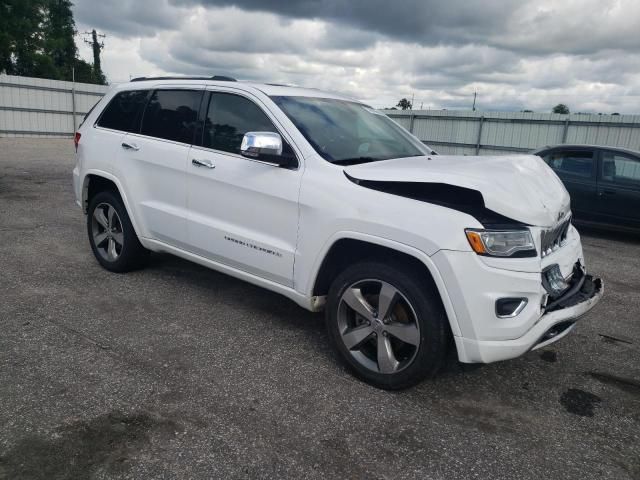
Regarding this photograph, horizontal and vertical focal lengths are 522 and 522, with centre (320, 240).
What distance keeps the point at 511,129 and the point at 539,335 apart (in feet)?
51.6

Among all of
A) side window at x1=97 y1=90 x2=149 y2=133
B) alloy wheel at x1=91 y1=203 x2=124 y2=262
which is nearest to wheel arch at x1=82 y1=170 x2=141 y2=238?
alloy wheel at x1=91 y1=203 x2=124 y2=262

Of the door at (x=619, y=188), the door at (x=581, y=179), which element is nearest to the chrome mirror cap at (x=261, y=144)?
the door at (x=581, y=179)

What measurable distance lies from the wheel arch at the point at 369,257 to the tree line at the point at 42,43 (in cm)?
1763

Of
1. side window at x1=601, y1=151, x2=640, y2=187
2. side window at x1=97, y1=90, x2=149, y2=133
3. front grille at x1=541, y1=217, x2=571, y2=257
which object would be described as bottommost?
front grille at x1=541, y1=217, x2=571, y2=257

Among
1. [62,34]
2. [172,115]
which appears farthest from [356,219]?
[62,34]

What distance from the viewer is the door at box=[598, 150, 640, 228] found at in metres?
8.22

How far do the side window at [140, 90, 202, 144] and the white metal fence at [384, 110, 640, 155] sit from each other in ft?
47.3

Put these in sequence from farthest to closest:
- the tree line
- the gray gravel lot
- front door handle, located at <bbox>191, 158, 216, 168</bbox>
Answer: the tree line < front door handle, located at <bbox>191, 158, 216, 168</bbox> < the gray gravel lot

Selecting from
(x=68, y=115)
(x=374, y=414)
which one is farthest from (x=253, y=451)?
(x=68, y=115)

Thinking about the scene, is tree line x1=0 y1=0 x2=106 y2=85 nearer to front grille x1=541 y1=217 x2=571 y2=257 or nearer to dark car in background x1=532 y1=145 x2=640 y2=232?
dark car in background x1=532 y1=145 x2=640 y2=232

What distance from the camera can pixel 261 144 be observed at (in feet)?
11.2

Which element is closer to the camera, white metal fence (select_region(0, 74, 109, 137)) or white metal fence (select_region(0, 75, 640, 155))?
white metal fence (select_region(0, 75, 640, 155))

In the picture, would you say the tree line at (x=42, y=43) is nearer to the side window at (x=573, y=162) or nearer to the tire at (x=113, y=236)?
the tire at (x=113, y=236)

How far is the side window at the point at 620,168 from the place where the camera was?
8289 mm
